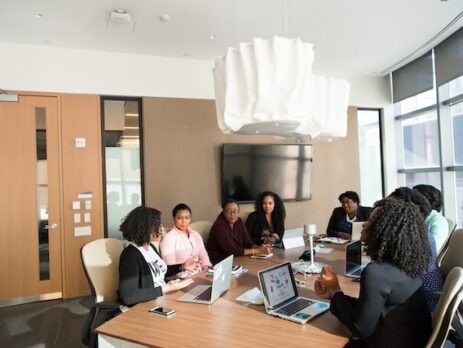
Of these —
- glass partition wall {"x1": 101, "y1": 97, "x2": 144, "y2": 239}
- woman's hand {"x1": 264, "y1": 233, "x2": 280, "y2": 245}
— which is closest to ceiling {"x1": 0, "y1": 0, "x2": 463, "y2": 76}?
glass partition wall {"x1": 101, "y1": 97, "x2": 144, "y2": 239}

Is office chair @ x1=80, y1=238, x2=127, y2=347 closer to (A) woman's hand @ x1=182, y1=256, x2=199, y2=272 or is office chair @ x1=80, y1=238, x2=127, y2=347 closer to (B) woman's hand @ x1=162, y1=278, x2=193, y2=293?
(B) woman's hand @ x1=162, y1=278, x2=193, y2=293

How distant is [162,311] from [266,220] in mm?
2238

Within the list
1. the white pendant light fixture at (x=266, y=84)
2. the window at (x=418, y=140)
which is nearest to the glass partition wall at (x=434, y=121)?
the window at (x=418, y=140)

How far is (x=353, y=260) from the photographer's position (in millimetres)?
2469

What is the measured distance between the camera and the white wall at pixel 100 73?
412cm

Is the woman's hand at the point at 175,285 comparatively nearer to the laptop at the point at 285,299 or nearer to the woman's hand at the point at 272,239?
the laptop at the point at 285,299

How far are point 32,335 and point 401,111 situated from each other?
6.07 m

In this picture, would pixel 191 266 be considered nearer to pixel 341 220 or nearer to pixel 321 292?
pixel 321 292

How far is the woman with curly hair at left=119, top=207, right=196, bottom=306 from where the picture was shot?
201 cm

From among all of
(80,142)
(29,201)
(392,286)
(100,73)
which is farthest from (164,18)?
(392,286)

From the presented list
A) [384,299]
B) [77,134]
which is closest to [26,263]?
[77,134]

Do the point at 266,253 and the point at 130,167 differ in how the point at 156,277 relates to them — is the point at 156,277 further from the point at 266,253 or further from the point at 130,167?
the point at 130,167

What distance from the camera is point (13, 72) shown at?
4.11m

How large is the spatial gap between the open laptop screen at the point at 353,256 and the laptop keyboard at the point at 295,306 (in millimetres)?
609
